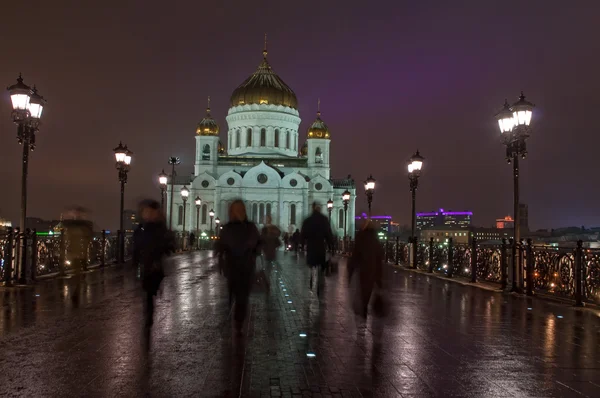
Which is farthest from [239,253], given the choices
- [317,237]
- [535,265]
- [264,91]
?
[264,91]

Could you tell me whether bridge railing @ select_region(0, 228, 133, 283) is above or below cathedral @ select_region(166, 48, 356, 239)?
below

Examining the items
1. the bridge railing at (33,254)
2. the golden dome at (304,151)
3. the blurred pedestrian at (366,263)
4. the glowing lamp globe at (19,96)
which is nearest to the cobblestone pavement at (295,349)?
the blurred pedestrian at (366,263)

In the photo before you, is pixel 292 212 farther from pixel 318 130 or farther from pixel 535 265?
pixel 535 265

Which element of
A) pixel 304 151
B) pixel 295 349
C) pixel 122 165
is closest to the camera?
pixel 295 349

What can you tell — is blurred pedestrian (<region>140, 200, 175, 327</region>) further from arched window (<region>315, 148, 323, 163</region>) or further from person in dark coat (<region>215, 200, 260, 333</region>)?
arched window (<region>315, 148, 323, 163</region>)

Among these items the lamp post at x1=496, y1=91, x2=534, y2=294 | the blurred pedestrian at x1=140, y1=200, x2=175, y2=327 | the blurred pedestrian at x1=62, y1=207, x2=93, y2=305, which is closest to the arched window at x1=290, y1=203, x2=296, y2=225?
the lamp post at x1=496, y1=91, x2=534, y2=294

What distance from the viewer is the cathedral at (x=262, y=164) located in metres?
84.4

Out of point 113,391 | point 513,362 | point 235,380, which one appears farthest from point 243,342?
point 513,362

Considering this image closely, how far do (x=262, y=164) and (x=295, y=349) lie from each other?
76247 millimetres

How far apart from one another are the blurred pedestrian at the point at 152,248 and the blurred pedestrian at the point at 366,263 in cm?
292

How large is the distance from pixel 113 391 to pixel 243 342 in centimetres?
268

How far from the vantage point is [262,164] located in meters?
83.6

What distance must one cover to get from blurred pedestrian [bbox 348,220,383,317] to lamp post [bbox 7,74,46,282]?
10001 mm

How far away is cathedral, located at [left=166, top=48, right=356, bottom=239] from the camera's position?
Result: 84375 mm
